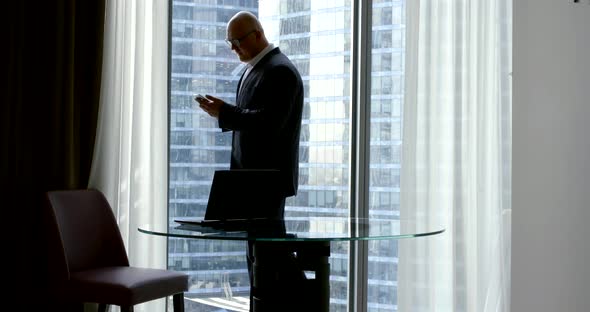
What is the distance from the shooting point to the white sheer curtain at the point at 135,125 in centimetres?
395

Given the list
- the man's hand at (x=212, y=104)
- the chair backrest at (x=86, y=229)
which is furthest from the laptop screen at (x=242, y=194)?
the chair backrest at (x=86, y=229)

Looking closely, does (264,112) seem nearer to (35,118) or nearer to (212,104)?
(212,104)

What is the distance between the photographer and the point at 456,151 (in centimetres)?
419

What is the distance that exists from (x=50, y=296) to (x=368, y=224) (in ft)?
5.79

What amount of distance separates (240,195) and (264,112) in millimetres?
805

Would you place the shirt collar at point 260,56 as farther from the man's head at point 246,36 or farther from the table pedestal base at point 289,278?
the table pedestal base at point 289,278

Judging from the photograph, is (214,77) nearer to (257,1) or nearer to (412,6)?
(257,1)

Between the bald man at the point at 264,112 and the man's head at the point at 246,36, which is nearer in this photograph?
the bald man at the point at 264,112

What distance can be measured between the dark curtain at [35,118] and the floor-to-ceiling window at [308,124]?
65cm

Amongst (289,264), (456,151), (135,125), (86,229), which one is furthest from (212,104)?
(456,151)

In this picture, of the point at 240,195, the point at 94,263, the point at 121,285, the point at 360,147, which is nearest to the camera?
the point at 240,195

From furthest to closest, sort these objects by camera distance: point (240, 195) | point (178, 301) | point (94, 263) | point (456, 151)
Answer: point (456, 151), point (94, 263), point (178, 301), point (240, 195)

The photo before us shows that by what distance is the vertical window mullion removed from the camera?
181 inches

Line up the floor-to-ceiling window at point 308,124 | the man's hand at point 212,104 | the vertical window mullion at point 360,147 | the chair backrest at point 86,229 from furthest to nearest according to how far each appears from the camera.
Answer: the vertical window mullion at point 360,147, the floor-to-ceiling window at point 308,124, the man's hand at point 212,104, the chair backrest at point 86,229
